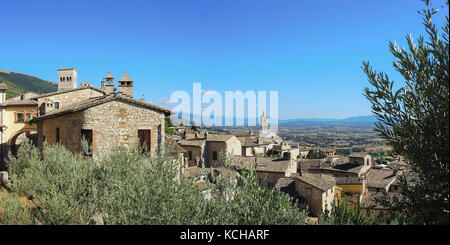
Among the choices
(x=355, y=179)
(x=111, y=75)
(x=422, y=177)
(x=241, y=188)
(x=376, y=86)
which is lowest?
(x=355, y=179)

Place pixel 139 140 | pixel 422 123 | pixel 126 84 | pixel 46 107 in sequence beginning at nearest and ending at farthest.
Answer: pixel 422 123
pixel 139 140
pixel 126 84
pixel 46 107

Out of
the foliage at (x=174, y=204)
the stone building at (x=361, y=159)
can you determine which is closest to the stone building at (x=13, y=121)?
the foliage at (x=174, y=204)

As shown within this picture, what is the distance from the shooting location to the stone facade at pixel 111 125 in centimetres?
1547

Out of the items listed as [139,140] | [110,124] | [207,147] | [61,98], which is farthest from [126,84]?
[207,147]

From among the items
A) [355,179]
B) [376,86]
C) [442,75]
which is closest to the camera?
[442,75]

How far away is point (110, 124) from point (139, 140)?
1935mm

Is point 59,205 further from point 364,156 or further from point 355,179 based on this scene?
point 364,156

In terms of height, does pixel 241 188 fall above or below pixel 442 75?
below

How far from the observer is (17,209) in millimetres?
9062

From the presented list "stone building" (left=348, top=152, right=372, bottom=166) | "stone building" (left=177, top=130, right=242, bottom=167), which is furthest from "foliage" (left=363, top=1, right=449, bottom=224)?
"stone building" (left=348, top=152, right=372, bottom=166)

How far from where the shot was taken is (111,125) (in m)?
16.0

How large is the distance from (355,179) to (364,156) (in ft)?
42.3

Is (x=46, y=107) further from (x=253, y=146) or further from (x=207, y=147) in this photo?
(x=253, y=146)
